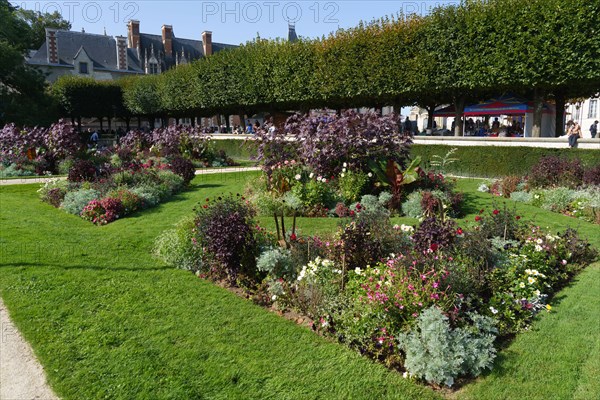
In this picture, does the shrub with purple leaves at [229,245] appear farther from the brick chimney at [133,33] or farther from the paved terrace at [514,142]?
the brick chimney at [133,33]

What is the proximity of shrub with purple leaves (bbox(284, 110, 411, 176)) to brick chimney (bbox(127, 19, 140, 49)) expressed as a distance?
5356 cm

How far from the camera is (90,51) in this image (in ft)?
173

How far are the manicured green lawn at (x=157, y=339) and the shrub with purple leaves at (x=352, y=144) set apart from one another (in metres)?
4.58

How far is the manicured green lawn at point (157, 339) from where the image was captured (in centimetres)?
338

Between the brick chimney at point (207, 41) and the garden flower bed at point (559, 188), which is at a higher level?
the brick chimney at point (207, 41)

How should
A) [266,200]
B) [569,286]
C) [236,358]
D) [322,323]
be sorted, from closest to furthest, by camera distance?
[236,358] → [322,323] → [569,286] → [266,200]

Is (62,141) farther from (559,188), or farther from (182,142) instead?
(559,188)

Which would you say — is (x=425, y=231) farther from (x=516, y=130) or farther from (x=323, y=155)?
(x=516, y=130)

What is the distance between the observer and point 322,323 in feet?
13.8

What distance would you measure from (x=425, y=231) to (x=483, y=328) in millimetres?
1406

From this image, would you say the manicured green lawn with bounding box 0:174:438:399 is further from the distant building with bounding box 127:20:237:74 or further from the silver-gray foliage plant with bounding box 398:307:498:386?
the distant building with bounding box 127:20:237:74

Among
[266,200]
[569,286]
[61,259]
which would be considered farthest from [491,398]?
[266,200]

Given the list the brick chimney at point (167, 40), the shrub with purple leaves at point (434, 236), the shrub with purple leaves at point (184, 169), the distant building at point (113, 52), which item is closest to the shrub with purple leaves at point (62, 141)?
the shrub with purple leaves at point (184, 169)

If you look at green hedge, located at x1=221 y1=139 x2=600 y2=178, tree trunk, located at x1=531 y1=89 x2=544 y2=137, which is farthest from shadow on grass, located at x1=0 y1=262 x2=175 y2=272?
tree trunk, located at x1=531 y1=89 x2=544 y2=137
